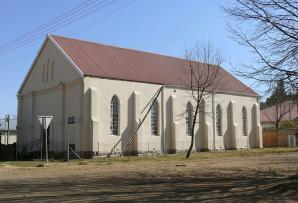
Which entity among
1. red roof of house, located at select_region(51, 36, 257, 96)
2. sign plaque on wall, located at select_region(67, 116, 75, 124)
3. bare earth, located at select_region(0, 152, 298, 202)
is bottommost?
bare earth, located at select_region(0, 152, 298, 202)

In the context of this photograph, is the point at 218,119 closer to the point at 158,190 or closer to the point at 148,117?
the point at 148,117

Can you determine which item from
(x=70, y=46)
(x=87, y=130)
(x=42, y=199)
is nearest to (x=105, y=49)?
(x=70, y=46)

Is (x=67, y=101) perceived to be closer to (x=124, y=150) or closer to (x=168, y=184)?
(x=124, y=150)

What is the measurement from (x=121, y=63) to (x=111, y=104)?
17.1 feet

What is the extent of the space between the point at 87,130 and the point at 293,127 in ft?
111

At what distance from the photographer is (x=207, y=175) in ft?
63.2

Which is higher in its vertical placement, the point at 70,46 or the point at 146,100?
the point at 70,46

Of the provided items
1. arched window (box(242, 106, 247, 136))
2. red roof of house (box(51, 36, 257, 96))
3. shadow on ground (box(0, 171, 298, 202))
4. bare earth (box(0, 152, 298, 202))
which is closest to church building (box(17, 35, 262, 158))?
red roof of house (box(51, 36, 257, 96))

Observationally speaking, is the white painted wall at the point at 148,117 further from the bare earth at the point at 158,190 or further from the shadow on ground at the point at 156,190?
the shadow on ground at the point at 156,190

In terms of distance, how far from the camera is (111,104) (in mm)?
38875

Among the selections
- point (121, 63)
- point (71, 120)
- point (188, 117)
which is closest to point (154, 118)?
point (188, 117)

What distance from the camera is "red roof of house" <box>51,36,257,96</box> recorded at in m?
39.1

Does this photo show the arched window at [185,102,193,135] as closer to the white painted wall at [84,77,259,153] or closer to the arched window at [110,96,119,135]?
the white painted wall at [84,77,259,153]

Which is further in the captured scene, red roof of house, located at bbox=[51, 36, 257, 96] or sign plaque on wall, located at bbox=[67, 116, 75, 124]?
red roof of house, located at bbox=[51, 36, 257, 96]
